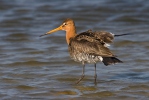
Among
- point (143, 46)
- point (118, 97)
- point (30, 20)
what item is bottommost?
point (118, 97)

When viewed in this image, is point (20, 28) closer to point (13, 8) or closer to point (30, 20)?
point (30, 20)

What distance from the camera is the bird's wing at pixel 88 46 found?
23.8ft

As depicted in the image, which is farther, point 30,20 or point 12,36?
point 30,20

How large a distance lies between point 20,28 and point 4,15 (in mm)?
1570

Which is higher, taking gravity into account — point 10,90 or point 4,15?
point 4,15

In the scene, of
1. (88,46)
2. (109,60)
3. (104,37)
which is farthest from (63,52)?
(109,60)

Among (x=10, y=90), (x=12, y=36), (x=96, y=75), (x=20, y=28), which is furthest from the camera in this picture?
(x=20, y=28)

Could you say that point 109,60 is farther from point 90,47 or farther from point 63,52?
point 63,52

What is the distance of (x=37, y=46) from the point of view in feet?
34.0

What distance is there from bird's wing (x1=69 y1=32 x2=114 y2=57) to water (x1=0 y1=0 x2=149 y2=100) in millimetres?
594

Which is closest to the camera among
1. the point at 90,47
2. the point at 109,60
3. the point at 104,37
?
the point at 109,60

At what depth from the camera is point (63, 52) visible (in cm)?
988

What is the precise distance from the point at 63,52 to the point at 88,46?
252cm

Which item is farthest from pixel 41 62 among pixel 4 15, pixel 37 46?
pixel 4 15
